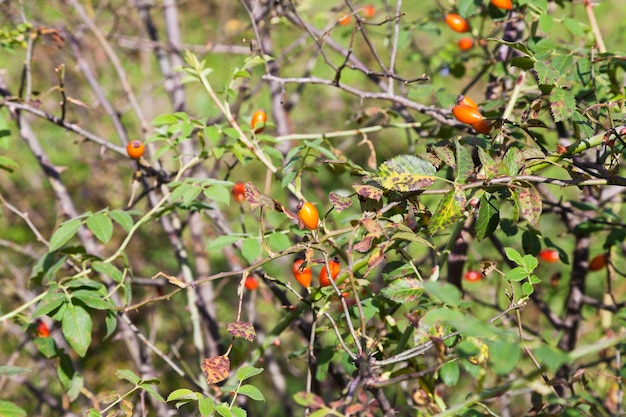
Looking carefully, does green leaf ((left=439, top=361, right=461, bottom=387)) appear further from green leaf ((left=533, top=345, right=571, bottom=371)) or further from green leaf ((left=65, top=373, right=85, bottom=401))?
green leaf ((left=65, top=373, right=85, bottom=401))

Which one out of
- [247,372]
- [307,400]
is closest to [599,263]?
[247,372]

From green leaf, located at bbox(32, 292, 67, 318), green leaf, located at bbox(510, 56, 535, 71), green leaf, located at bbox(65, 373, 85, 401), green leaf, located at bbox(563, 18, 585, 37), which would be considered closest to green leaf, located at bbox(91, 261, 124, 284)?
green leaf, located at bbox(32, 292, 67, 318)

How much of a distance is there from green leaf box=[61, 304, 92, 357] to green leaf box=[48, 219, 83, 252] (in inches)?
6.1

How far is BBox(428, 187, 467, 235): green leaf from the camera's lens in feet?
3.49

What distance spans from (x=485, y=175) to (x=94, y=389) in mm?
2338

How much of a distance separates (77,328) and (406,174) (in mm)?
767

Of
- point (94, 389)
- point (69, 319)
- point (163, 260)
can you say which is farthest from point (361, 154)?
point (69, 319)

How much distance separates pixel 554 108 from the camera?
117 centimetres

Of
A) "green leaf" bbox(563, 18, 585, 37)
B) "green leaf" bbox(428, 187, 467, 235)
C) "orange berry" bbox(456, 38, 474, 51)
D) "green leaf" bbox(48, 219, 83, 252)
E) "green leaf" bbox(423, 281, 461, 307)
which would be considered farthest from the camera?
"orange berry" bbox(456, 38, 474, 51)

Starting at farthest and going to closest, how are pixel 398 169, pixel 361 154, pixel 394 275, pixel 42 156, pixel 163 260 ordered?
pixel 361 154 → pixel 163 260 → pixel 42 156 → pixel 394 275 → pixel 398 169

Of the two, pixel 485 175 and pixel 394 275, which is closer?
pixel 485 175

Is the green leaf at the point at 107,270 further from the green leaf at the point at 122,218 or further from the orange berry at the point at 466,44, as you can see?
the orange berry at the point at 466,44

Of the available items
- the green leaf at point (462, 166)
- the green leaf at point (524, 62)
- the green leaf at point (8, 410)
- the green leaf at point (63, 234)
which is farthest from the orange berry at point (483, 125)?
the green leaf at point (8, 410)

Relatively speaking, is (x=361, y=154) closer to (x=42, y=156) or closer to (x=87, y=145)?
(x=87, y=145)
